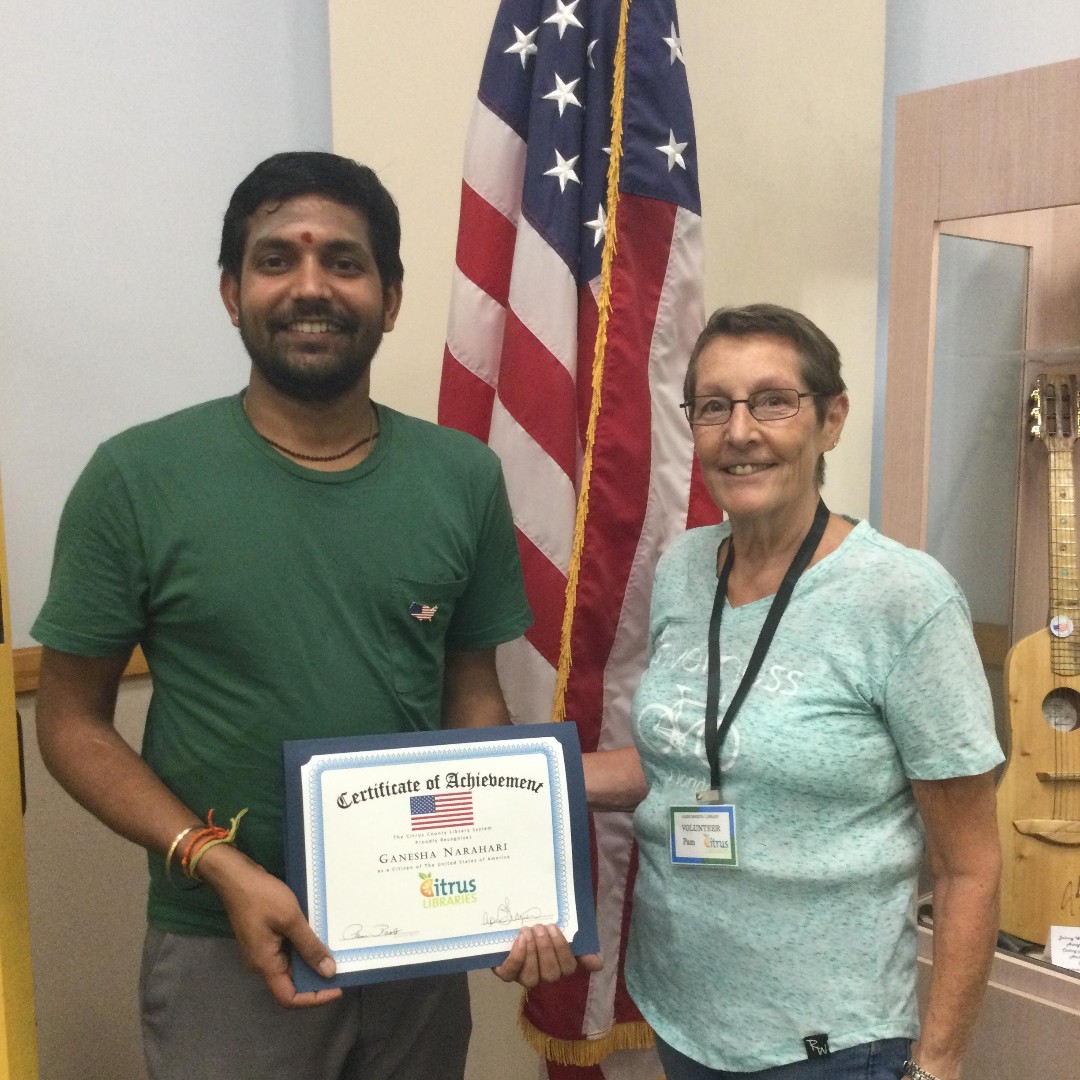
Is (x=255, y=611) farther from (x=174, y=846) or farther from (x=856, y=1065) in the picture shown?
(x=856, y=1065)

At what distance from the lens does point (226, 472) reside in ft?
3.67

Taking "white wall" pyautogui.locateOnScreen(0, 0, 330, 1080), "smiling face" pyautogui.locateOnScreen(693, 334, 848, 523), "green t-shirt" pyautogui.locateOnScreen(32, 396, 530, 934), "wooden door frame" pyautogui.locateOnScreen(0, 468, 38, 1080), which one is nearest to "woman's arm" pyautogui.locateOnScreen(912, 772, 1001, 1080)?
"smiling face" pyautogui.locateOnScreen(693, 334, 848, 523)

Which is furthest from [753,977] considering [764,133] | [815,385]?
[764,133]

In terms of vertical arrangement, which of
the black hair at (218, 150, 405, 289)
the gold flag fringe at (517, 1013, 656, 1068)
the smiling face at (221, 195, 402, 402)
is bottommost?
the gold flag fringe at (517, 1013, 656, 1068)

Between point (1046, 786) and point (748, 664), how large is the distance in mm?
904

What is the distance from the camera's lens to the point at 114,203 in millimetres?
1707

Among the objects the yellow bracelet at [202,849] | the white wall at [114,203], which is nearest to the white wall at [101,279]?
the white wall at [114,203]

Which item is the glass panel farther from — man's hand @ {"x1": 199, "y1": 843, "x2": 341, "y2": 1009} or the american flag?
man's hand @ {"x1": 199, "y1": 843, "x2": 341, "y2": 1009}

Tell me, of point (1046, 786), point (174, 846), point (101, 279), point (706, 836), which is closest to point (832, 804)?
point (706, 836)

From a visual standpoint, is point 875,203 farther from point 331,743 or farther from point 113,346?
point 331,743

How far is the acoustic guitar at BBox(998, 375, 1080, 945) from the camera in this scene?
5.57 ft

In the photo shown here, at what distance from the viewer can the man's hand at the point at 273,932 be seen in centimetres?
100

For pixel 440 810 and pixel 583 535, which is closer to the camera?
pixel 440 810

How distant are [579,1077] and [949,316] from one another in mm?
1514
